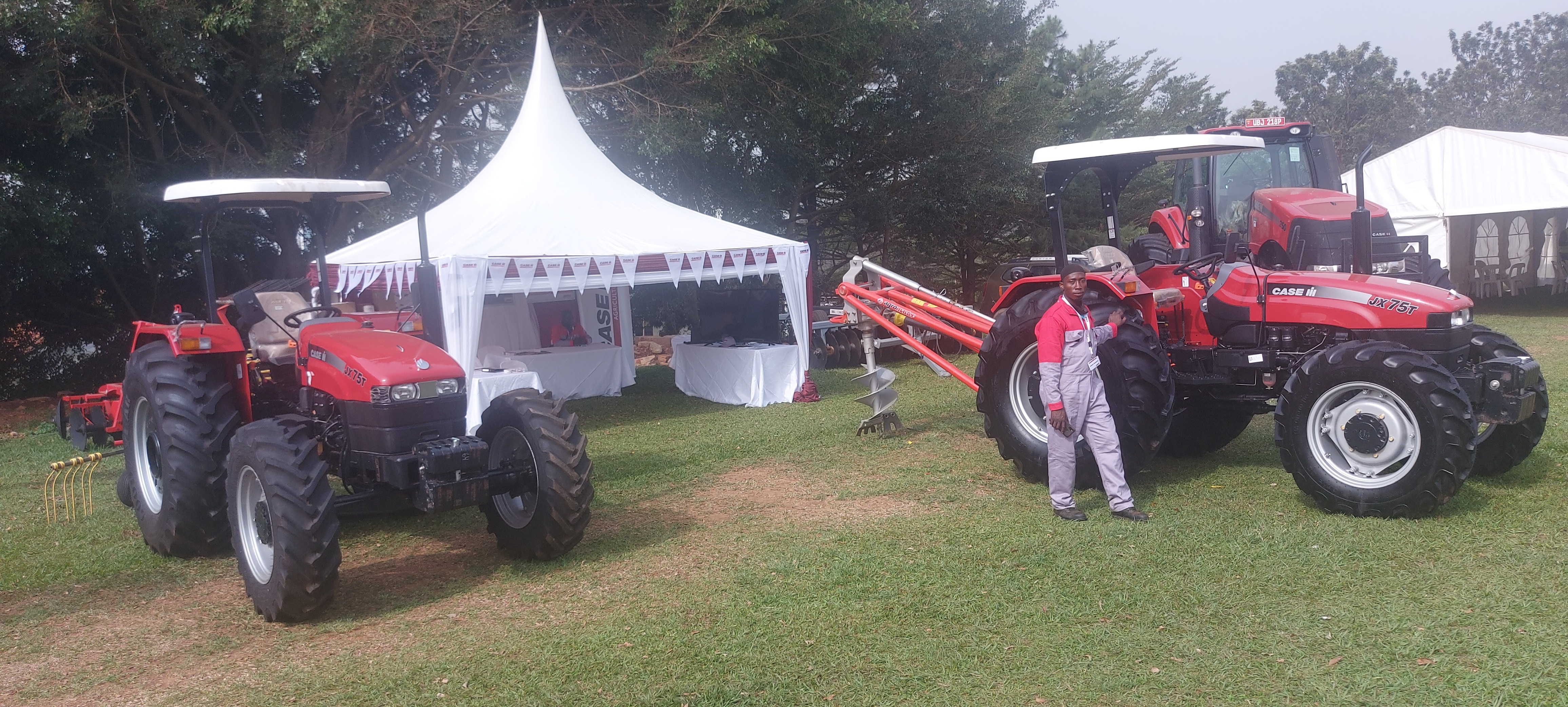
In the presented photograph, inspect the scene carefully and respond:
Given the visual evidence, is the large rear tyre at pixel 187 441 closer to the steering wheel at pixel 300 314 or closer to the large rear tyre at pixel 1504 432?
the steering wheel at pixel 300 314

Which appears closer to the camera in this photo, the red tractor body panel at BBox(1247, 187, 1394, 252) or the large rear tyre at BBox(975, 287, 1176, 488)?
the large rear tyre at BBox(975, 287, 1176, 488)

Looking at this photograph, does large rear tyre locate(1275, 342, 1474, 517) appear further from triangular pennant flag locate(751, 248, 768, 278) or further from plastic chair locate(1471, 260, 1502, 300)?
plastic chair locate(1471, 260, 1502, 300)

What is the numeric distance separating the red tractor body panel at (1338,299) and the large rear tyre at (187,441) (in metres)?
5.63

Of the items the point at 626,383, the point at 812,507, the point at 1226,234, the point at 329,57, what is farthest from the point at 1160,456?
the point at 329,57

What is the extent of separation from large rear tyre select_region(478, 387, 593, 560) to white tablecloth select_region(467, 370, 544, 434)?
3.83 metres

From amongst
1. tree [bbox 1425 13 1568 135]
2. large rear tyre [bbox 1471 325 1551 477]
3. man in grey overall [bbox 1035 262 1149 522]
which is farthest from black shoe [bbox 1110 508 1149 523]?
tree [bbox 1425 13 1568 135]

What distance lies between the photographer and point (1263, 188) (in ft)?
27.0

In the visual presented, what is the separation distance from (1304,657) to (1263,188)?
567cm

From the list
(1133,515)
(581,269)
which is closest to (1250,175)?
(1133,515)

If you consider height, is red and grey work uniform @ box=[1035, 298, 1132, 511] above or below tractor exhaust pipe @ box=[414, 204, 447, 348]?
below

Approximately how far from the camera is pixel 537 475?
4.91 m

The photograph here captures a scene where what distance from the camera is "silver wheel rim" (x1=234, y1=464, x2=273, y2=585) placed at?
4570 mm

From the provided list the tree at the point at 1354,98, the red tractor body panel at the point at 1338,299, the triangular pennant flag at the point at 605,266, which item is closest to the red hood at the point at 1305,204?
the red tractor body panel at the point at 1338,299

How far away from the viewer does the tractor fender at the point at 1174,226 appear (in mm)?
8367
